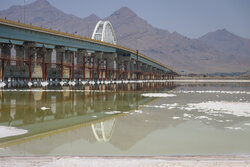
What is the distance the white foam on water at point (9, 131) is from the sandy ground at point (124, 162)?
4567 mm

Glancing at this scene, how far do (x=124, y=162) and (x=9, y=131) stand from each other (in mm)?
7380

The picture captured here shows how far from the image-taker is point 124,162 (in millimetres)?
8648

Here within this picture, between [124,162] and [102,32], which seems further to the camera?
[102,32]

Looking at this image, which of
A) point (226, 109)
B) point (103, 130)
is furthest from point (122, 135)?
point (226, 109)

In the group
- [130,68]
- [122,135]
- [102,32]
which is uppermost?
[102,32]

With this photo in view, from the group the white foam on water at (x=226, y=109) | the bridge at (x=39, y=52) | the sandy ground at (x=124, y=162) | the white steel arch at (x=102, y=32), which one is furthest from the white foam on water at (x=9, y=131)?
the white steel arch at (x=102, y=32)

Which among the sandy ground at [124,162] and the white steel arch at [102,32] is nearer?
the sandy ground at [124,162]

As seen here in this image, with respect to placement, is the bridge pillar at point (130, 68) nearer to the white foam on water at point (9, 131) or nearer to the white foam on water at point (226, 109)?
the white foam on water at point (226, 109)

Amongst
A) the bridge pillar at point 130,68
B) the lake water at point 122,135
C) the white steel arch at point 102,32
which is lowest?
the lake water at point 122,135

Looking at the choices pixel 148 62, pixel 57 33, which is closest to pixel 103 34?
pixel 148 62

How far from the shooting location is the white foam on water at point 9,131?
1337 cm

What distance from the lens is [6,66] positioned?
79125 millimetres

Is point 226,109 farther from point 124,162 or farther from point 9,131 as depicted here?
point 124,162

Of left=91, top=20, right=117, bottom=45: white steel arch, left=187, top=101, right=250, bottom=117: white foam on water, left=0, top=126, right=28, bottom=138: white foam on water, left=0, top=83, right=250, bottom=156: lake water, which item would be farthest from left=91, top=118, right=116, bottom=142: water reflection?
left=91, top=20, right=117, bottom=45: white steel arch
